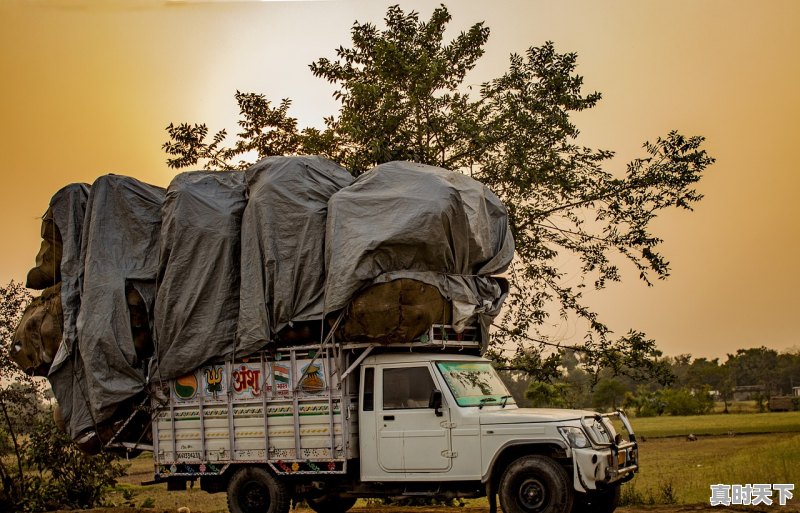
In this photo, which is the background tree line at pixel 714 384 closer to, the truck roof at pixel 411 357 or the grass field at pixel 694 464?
the grass field at pixel 694 464

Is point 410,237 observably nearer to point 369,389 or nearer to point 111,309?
point 369,389

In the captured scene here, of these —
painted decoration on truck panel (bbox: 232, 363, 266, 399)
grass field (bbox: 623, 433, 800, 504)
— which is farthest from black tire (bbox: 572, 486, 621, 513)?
painted decoration on truck panel (bbox: 232, 363, 266, 399)

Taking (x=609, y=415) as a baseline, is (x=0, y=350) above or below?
above

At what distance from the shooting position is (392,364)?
34.1 ft

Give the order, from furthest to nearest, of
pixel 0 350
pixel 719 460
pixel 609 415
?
1. pixel 719 460
2. pixel 0 350
3. pixel 609 415

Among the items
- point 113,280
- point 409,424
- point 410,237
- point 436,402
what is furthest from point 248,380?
point 410,237

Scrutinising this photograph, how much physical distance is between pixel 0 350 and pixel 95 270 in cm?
606

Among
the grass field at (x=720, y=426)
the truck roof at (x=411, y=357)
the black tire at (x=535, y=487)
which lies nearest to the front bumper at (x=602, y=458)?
the black tire at (x=535, y=487)

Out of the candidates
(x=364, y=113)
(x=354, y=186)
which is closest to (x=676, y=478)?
(x=364, y=113)

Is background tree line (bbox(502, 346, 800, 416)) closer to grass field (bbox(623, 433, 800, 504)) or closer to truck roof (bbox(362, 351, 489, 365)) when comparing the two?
grass field (bbox(623, 433, 800, 504))

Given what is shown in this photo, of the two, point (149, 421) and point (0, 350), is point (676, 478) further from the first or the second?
point (0, 350)

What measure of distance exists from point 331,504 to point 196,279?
11.7 ft

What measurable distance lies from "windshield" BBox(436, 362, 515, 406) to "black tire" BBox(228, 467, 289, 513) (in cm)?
260

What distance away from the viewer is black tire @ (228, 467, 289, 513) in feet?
35.7
